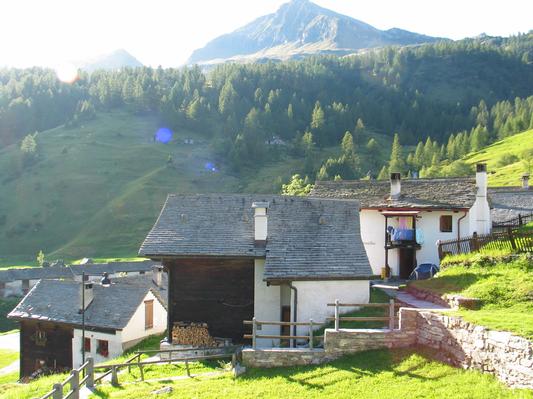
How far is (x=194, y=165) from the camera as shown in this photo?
13025 centimetres

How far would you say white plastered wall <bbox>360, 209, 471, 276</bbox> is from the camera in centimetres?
2900

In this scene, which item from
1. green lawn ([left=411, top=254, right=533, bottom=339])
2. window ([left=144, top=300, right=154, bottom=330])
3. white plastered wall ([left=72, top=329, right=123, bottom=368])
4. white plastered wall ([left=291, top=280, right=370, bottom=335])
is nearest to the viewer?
green lawn ([left=411, top=254, right=533, bottom=339])

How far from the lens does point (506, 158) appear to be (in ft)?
324

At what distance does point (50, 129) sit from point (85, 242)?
73.0m

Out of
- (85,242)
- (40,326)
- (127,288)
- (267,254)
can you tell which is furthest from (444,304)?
(85,242)

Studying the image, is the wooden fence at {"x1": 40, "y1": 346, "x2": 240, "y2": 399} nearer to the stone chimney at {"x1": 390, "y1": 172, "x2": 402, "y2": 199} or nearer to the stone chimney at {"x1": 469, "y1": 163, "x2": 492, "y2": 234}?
the stone chimney at {"x1": 390, "y1": 172, "x2": 402, "y2": 199}

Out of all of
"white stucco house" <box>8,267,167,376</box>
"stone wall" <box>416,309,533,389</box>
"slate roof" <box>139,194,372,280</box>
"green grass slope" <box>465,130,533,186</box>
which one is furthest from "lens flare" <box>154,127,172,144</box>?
"stone wall" <box>416,309,533,389</box>

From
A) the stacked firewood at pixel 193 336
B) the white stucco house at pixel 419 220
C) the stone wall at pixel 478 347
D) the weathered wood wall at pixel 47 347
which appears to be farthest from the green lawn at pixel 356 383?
the weathered wood wall at pixel 47 347

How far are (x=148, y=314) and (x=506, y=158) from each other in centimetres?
8469

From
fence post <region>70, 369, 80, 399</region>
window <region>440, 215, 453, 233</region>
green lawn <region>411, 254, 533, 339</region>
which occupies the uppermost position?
window <region>440, 215, 453, 233</region>

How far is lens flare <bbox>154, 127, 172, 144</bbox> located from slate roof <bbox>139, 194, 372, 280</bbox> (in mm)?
124263

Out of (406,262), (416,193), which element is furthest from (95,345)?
(416,193)

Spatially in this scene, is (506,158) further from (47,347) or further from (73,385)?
(73,385)

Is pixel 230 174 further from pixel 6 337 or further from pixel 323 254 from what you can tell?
pixel 323 254
